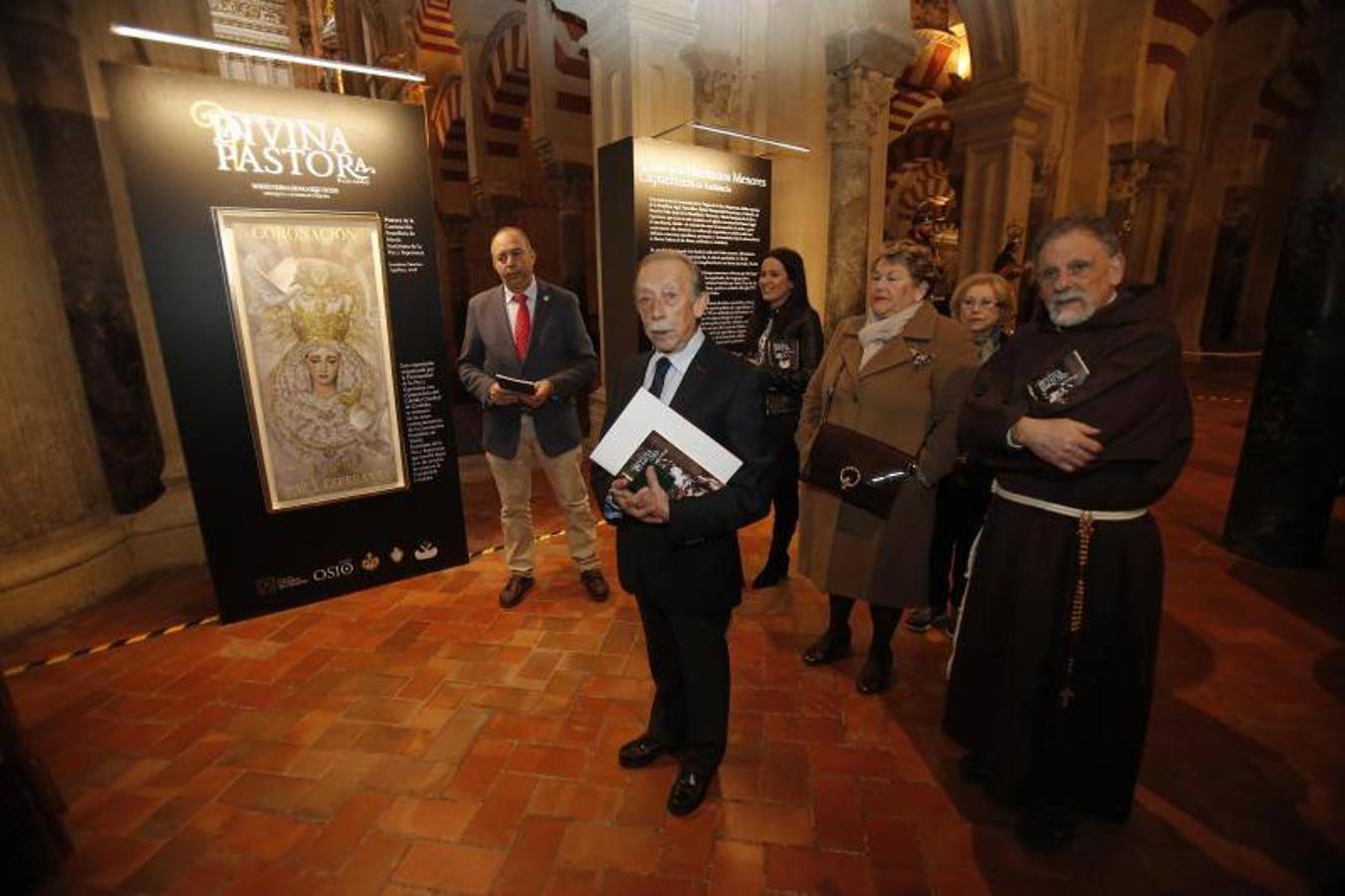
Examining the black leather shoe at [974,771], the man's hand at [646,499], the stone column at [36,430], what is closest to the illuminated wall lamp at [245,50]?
the stone column at [36,430]

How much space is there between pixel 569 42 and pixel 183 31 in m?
4.04

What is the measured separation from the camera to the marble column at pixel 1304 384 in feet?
11.4

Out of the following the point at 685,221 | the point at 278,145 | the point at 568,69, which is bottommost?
the point at 685,221

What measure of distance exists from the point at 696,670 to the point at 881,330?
148 centimetres

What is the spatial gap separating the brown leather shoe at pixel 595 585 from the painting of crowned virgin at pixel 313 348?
1.25 meters

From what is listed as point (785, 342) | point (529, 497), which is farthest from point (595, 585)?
point (785, 342)

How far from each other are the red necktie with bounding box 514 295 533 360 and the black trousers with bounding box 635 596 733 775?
5.95 ft

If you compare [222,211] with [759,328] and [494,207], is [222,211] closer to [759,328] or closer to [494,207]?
[759,328]

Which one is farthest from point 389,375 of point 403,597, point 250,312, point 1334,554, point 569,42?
point 1334,554

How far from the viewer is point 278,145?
280cm

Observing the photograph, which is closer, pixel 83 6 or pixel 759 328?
pixel 83 6

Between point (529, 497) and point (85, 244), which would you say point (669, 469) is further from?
point (85, 244)

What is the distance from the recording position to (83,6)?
3.30m

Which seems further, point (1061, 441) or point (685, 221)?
point (685, 221)
